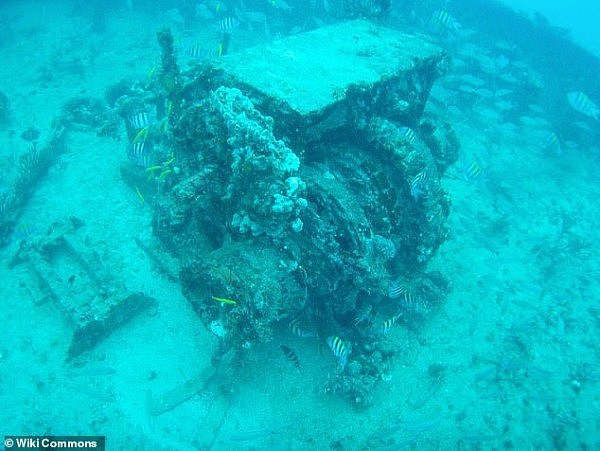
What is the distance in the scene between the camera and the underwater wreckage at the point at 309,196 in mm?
4223

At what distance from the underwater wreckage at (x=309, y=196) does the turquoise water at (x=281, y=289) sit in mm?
34

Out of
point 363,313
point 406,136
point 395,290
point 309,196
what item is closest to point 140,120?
point 309,196

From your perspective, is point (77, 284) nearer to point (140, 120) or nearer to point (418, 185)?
point (140, 120)

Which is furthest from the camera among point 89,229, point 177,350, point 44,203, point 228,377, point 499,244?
point 499,244

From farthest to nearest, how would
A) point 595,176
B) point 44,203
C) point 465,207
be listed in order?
point 595,176 < point 465,207 < point 44,203

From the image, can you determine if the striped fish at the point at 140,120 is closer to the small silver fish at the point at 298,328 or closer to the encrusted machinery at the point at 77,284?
the encrusted machinery at the point at 77,284

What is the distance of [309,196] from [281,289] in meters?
1.30

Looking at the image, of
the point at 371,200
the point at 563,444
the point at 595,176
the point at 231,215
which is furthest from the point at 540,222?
the point at 231,215

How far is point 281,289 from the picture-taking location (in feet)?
14.3

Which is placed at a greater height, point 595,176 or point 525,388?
point 595,176

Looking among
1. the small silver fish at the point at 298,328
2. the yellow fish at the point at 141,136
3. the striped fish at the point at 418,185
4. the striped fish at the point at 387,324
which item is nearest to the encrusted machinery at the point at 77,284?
the yellow fish at the point at 141,136

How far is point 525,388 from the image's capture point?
6.32 meters

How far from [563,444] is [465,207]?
5.65 m

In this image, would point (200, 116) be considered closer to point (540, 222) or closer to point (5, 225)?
point (5, 225)
